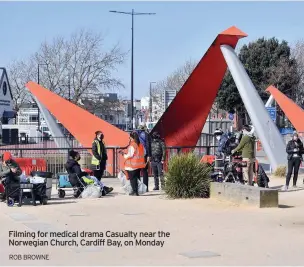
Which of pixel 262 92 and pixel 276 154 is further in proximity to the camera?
pixel 262 92

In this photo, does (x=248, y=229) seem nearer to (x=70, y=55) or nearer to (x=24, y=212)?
(x=24, y=212)

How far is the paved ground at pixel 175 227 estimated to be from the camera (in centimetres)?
824

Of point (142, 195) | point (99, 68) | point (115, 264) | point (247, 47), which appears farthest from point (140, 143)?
point (247, 47)

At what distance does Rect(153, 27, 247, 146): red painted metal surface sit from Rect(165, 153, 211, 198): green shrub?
7.76 metres

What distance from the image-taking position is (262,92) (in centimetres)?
5784

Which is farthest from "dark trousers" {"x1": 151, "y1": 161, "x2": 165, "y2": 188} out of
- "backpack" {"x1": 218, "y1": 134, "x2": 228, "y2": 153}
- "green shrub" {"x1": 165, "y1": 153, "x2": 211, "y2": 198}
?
"green shrub" {"x1": 165, "y1": 153, "x2": 211, "y2": 198}

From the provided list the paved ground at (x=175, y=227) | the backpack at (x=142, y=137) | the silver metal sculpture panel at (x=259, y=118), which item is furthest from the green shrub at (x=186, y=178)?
the silver metal sculpture panel at (x=259, y=118)

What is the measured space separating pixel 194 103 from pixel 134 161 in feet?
25.0

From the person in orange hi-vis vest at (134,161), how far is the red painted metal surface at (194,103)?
6.87 metres

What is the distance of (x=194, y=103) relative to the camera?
75.3 feet

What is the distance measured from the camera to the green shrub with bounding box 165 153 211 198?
1484 cm

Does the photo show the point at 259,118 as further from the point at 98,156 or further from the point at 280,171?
the point at 98,156

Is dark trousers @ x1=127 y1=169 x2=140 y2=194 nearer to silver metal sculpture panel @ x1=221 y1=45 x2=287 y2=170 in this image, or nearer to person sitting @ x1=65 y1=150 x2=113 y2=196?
person sitting @ x1=65 y1=150 x2=113 y2=196

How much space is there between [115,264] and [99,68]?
49.8m
